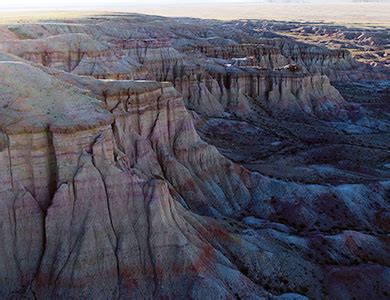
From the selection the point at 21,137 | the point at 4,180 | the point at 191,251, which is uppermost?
the point at 21,137

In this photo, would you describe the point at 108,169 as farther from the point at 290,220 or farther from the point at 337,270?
the point at 290,220

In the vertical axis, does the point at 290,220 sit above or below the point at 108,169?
below

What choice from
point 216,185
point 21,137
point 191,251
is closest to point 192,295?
point 191,251

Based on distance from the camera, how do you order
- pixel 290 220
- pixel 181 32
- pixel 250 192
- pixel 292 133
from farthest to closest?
pixel 181 32
pixel 292 133
pixel 250 192
pixel 290 220

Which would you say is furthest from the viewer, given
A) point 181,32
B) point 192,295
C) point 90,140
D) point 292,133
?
point 181,32

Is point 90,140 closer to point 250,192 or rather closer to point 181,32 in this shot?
point 250,192

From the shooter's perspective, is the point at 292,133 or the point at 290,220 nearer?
the point at 290,220

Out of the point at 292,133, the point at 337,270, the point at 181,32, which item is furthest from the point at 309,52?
the point at 337,270
